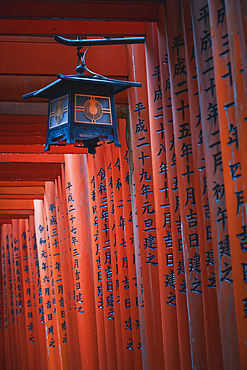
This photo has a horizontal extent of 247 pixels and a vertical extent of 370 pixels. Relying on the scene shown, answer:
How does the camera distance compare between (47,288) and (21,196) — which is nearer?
(47,288)

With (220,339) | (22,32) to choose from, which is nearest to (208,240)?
(220,339)

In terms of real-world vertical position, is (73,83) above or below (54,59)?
below

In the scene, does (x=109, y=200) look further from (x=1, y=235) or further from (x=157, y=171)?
(x=1, y=235)

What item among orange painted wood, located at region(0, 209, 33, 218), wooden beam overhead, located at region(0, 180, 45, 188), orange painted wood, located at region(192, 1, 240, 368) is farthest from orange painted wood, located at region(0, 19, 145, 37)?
orange painted wood, located at region(0, 209, 33, 218)

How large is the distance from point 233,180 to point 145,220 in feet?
8.57

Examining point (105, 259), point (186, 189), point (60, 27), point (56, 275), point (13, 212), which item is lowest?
point (56, 275)

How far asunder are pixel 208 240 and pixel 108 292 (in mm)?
4208

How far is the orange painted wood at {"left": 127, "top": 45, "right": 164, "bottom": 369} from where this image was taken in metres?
5.88

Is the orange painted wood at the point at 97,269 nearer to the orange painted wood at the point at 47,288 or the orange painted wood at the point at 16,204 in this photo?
the orange painted wood at the point at 47,288

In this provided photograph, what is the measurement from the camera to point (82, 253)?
9.41 meters

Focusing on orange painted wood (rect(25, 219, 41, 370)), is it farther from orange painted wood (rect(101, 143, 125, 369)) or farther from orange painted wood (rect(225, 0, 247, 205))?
orange painted wood (rect(225, 0, 247, 205))

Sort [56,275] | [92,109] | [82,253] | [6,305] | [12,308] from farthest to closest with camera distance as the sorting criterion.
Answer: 1. [6,305]
2. [12,308]
3. [56,275]
4. [82,253]
5. [92,109]

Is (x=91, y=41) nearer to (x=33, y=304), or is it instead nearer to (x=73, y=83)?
(x=73, y=83)

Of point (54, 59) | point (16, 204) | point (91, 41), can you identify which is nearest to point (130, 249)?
point (54, 59)
